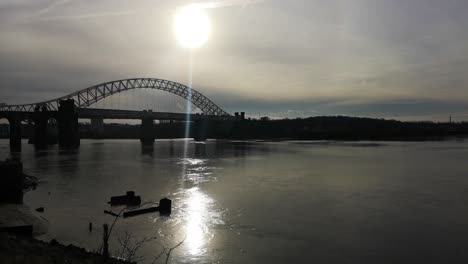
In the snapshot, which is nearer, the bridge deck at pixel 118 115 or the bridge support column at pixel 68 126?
the bridge support column at pixel 68 126

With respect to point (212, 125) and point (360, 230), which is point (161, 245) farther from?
point (212, 125)

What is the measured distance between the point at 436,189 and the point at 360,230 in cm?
1369

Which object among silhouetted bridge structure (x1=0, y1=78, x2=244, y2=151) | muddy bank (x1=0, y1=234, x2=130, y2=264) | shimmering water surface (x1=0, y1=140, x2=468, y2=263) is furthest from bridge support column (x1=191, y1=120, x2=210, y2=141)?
muddy bank (x1=0, y1=234, x2=130, y2=264)

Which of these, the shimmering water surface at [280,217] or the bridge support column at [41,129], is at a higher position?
the bridge support column at [41,129]

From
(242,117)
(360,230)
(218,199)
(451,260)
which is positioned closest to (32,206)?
(218,199)

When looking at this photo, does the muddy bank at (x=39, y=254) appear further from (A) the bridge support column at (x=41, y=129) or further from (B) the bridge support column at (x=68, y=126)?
(A) the bridge support column at (x=41, y=129)

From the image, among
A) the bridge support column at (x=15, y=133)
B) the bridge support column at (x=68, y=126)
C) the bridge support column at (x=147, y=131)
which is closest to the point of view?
the bridge support column at (x=15, y=133)

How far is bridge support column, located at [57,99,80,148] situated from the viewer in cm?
9444

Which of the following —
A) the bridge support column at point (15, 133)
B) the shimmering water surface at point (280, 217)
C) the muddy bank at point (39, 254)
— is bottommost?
the shimmering water surface at point (280, 217)

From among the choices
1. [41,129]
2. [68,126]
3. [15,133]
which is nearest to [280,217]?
[68,126]

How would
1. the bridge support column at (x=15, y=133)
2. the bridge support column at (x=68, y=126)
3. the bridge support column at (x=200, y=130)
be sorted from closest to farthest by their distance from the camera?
1. the bridge support column at (x=15, y=133)
2. the bridge support column at (x=68, y=126)
3. the bridge support column at (x=200, y=130)

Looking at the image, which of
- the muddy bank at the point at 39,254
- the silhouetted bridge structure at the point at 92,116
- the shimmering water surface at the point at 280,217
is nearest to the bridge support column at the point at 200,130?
the silhouetted bridge structure at the point at 92,116

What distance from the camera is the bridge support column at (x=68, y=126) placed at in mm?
94438

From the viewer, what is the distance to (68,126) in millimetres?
96625
